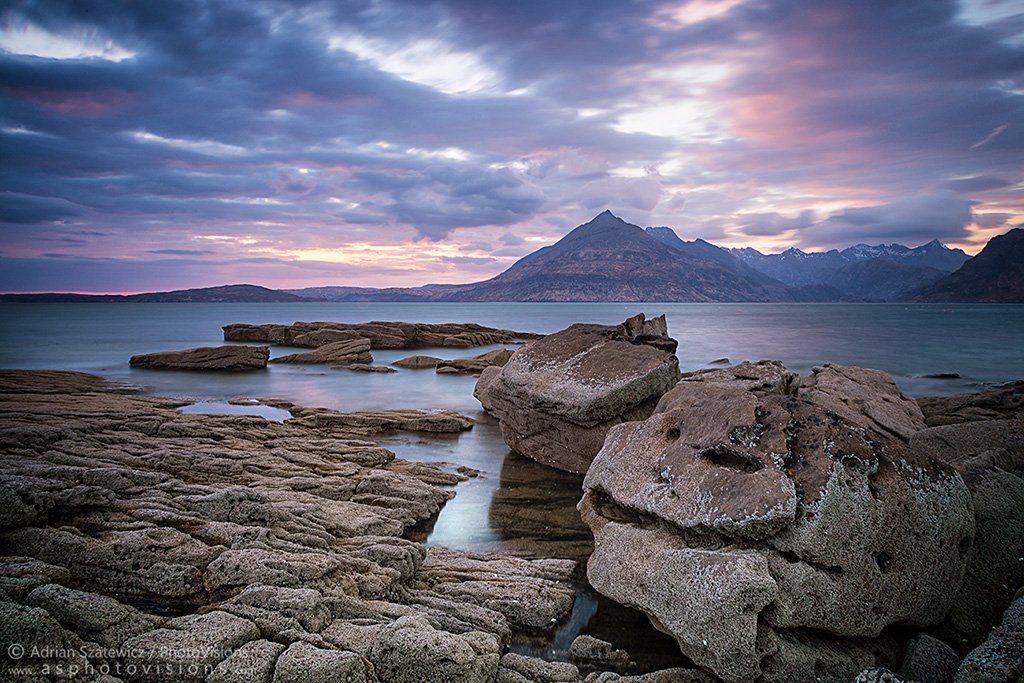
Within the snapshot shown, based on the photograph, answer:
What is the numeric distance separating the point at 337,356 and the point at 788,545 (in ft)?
108

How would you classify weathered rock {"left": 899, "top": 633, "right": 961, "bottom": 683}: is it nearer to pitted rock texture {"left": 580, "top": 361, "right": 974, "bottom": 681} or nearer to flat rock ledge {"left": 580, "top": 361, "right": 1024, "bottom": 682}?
flat rock ledge {"left": 580, "top": 361, "right": 1024, "bottom": 682}

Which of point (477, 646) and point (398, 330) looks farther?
point (398, 330)

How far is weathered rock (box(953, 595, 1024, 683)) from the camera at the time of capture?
13.8 feet

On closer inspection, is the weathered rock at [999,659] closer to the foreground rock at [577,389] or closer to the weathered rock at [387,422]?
the foreground rock at [577,389]

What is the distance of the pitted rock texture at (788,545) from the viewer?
201 inches

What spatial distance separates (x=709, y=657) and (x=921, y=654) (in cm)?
194

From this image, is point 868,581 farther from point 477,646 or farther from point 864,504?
point 477,646

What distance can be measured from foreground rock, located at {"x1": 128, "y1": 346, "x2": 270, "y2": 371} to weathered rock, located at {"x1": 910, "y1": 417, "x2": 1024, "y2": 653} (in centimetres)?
3155

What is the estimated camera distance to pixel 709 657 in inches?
202

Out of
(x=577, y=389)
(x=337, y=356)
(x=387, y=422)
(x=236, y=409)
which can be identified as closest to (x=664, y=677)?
(x=577, y=389)

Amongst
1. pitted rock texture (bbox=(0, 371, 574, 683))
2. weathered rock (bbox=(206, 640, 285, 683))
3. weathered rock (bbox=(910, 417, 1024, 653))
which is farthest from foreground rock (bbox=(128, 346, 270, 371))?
weathered rock (bbox=(910, 417, 1024, 653))

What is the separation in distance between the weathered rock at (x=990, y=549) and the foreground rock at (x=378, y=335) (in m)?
39.2

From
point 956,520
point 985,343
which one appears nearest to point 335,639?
point 956,520

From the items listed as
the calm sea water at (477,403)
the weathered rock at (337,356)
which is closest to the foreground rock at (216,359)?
the calm sea water at (477,403)
